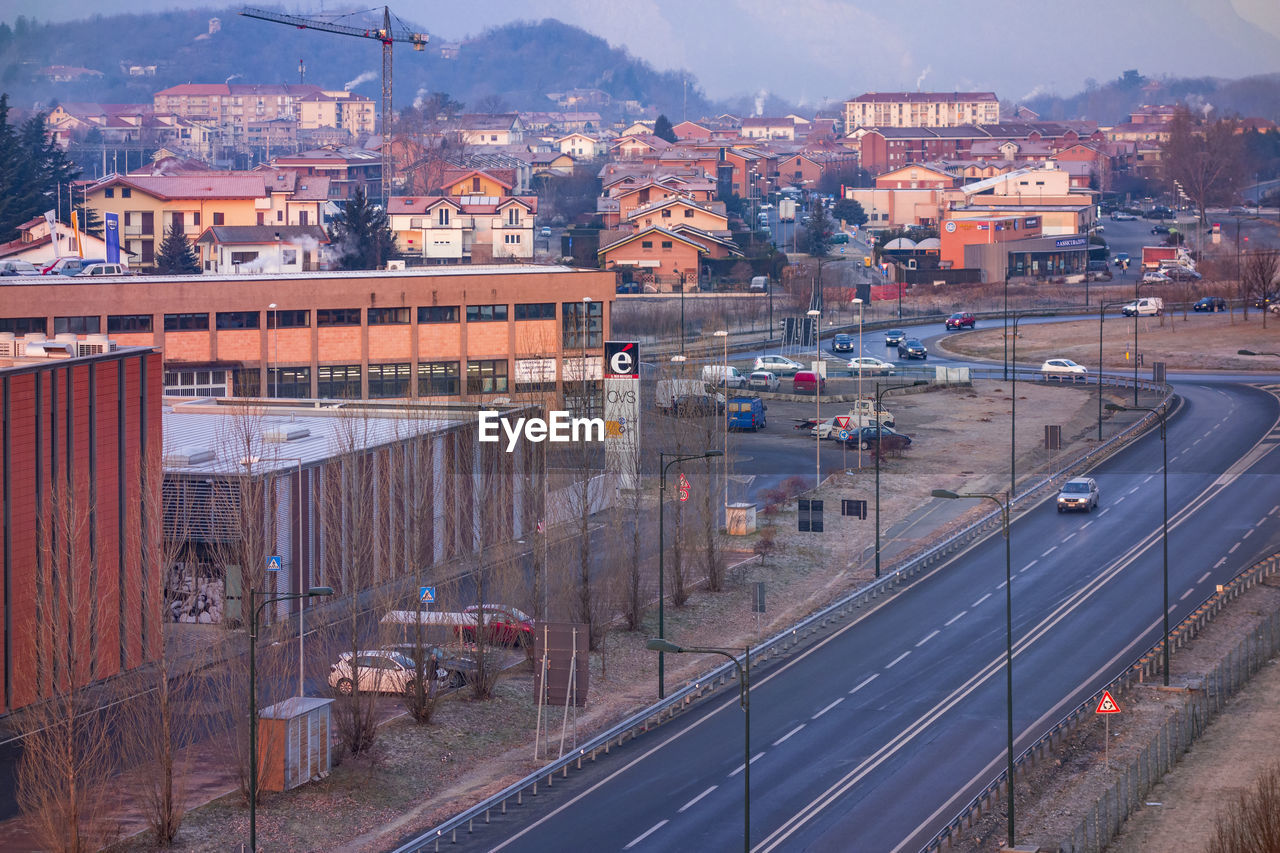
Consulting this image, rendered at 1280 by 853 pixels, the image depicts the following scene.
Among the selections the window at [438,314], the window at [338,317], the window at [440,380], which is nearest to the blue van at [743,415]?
the window at [440,380]

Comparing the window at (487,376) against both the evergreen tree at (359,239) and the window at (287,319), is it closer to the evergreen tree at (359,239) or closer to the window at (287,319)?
the window at (287,319)

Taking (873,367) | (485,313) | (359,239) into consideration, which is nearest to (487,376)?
(485,313)

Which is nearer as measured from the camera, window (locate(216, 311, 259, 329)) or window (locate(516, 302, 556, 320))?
window (locate(216, 311, 259, 329))

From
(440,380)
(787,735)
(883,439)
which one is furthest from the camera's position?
(883,439)

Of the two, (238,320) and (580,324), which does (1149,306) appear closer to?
(580,324)

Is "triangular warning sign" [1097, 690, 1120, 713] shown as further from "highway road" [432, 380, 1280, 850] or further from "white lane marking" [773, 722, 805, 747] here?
"white lane marking" [773, 722, 805, 747]

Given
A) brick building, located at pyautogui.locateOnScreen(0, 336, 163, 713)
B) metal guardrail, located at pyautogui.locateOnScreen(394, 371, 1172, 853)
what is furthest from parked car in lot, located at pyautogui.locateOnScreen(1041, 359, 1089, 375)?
brick building, located at pyautogui.locateOnScreen(0, 336, 163, 713)
